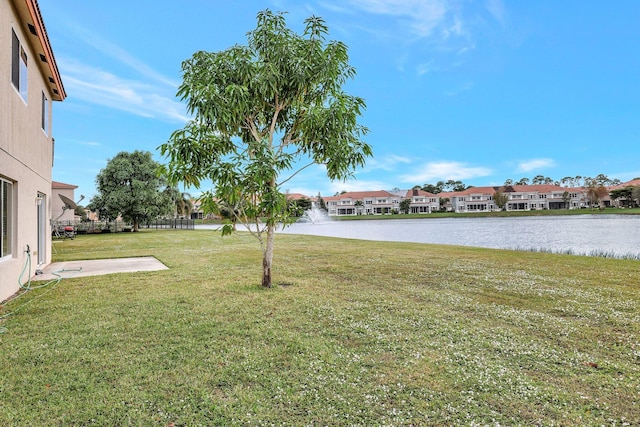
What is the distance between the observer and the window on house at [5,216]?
6.32m

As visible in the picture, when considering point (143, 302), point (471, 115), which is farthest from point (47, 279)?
point (471, 115)

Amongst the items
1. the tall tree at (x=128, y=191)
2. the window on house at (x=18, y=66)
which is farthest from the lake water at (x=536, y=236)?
the window on house at (x=18, y=66)

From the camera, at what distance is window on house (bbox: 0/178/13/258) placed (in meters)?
6.32

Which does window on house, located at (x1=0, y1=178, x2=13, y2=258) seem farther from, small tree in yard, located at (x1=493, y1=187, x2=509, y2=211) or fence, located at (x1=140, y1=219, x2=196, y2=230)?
small tree in yard, located at (x1=493, y1=187, x2=509, y2=211)

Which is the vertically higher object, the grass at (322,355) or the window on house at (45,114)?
the window on house at (45,114)

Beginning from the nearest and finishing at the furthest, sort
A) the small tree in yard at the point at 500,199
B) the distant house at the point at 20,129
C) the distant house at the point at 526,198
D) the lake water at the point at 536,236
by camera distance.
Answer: the distant house at the point at 20,129
the lake water at the point at 536,236
the small tree in yard at the point at 500,199
the distant house at the point at 526,198

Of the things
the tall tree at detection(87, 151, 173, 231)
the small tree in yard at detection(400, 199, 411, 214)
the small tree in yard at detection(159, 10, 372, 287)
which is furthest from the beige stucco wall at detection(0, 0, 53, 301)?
the small tree in yard at detection(400, 199, 411, 214)

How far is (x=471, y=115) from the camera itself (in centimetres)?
5178

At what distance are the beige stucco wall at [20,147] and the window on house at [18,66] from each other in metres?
0.17

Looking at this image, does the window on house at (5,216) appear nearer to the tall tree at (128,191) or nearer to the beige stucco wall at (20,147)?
the beige stucco wall at (20,147)

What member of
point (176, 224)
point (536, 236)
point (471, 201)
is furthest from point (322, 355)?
point (471, 201)

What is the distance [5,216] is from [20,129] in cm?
194

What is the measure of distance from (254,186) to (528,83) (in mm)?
44368

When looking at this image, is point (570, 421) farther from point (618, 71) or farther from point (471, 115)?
point (471, 115)
